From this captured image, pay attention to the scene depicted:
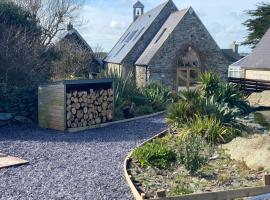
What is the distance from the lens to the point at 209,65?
94.8ft

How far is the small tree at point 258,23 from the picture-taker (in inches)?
1626

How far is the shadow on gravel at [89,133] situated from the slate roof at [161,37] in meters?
14.3

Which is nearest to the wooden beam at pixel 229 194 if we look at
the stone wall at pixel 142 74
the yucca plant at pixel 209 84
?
the yucca plant at pixel 209 84

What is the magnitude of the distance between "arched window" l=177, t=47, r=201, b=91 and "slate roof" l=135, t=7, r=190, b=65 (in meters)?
1.82

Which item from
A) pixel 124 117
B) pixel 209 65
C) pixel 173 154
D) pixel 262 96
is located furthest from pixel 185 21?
pixel 173 154

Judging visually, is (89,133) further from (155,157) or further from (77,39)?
(77,39)

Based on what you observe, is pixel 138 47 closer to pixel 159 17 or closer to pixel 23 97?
pixel 159 17

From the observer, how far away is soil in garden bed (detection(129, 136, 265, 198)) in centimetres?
685

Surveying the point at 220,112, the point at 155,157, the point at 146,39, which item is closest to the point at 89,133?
the point at 220,112

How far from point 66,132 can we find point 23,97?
2.40m

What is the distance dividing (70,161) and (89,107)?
4677 millimetres

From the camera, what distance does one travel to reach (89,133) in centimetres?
1240

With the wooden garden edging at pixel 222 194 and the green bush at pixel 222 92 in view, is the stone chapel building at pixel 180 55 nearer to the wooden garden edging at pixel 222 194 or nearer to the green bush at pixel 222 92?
the green bush at pixel 222 92

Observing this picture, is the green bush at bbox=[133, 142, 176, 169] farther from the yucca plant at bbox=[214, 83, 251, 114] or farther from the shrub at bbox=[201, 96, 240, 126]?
the yucca plant at bbox=[214, 83, 251, 114]
